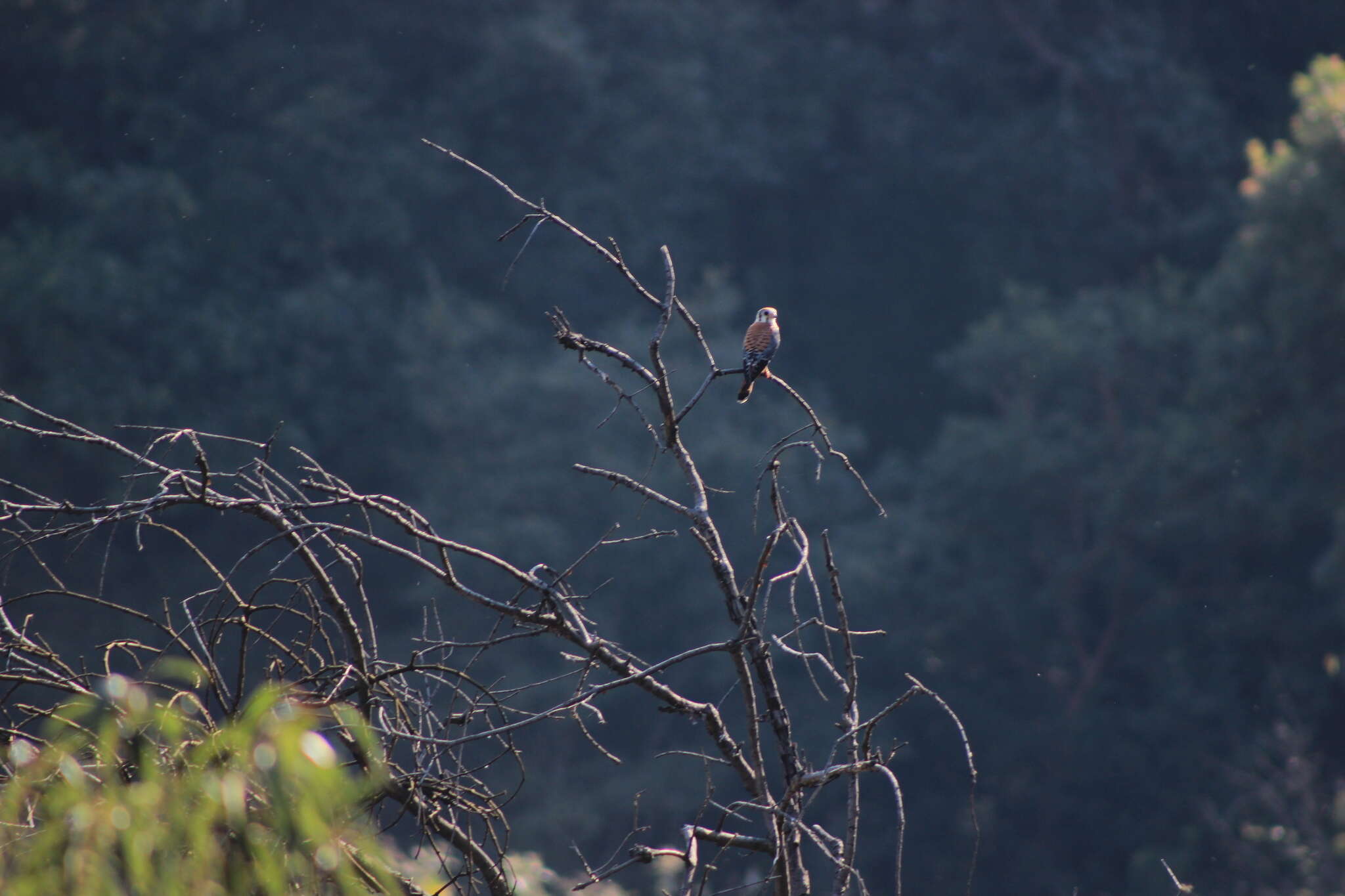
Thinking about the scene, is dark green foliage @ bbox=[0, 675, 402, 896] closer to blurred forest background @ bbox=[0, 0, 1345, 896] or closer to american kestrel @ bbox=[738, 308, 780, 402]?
american kestrel @ bbox=[738, 308, 780, 402]

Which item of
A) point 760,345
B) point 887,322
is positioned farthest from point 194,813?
point 887,322

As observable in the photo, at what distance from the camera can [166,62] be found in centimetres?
1459

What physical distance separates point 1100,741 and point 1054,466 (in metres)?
2.94

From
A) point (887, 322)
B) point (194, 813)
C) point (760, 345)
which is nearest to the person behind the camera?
point (194, 813)

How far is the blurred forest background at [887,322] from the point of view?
40.9 feet

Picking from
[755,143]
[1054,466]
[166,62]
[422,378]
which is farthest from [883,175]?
[166,62]

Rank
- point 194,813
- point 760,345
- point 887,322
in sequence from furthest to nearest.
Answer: point 887,322 < point 760,345 < point 194,813

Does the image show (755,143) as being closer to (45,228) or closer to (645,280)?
(645,280)

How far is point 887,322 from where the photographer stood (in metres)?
18.8

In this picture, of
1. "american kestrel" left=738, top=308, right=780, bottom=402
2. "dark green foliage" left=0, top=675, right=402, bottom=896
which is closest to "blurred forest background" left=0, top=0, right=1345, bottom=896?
"american kestrel" left=738, top=308, right=780, bottom=402

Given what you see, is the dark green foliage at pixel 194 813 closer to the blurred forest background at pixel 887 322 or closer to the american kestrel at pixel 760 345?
the american kestrel at pixel 760 345

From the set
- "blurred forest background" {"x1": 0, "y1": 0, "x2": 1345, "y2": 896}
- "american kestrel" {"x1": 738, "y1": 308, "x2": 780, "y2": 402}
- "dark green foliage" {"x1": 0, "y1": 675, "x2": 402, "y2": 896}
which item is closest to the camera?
"dark green foliage" {"x1": 0, "y1": 675, "x2": 402, "y2": 896}

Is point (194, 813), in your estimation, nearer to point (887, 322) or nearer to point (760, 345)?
point (760, 345)

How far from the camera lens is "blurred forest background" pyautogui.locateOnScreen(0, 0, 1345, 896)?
40.9ft
